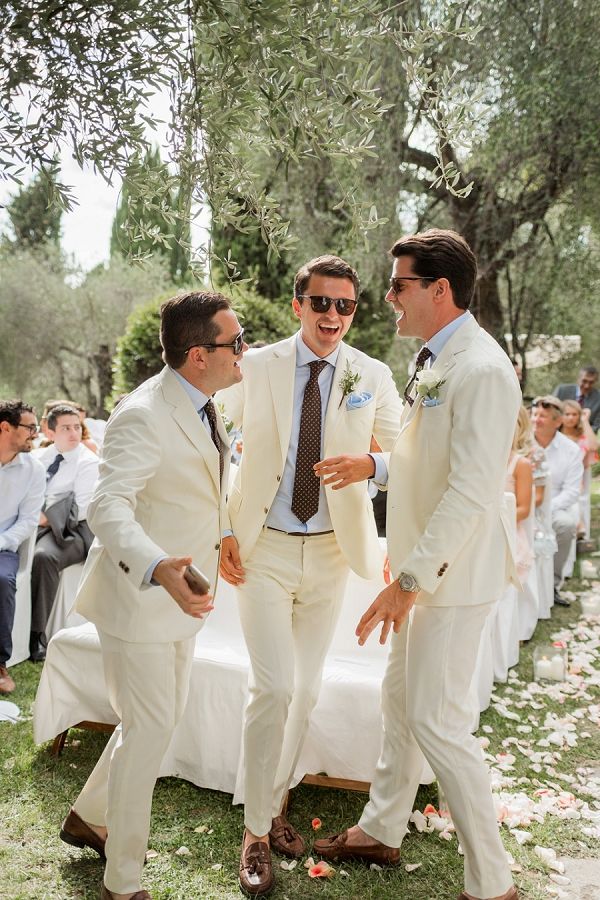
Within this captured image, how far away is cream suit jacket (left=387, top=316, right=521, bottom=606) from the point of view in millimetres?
2832

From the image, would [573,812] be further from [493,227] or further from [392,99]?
[493,227]

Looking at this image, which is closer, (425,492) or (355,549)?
(425,492)

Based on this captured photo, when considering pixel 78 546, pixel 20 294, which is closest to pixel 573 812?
pixel 78 546

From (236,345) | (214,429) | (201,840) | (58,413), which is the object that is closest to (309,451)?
(214,429)

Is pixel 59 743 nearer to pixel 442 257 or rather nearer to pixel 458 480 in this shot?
pixel 458 480

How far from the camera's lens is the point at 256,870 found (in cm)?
324

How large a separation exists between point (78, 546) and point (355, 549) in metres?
3.67

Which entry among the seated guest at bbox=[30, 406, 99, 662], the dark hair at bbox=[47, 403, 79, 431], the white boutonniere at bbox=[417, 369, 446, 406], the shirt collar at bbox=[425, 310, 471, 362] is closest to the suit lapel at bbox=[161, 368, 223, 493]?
the white boutonniere at bbox=[417, 369, 446, 406]

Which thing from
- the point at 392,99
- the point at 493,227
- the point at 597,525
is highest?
the point at 392,99

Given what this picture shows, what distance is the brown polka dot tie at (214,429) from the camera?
→ 3078 millimetres

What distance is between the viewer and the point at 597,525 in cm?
1268

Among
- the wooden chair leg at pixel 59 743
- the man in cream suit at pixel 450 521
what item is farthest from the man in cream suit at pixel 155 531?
the wooden chair leg at pixel 59 743

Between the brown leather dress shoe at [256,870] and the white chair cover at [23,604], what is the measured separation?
3265mm

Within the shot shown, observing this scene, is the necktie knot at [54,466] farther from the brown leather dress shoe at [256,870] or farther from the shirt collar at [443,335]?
the shirt collar at [443,335]
